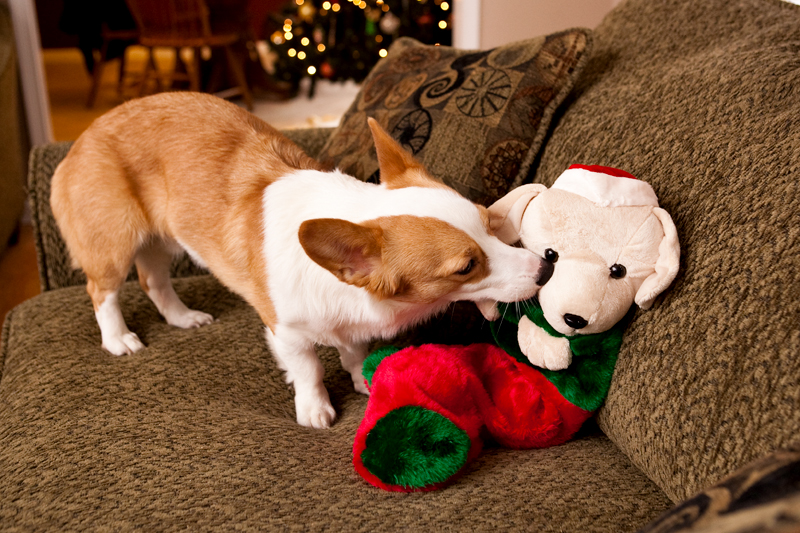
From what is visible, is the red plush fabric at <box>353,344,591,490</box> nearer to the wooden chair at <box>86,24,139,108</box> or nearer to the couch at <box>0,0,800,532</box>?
the couch at <box>0,0,800,532</box>

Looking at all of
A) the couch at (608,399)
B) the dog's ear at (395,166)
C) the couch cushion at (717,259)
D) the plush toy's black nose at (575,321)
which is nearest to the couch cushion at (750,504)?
the couch at (608,399)

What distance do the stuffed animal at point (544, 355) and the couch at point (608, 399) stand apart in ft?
0.13

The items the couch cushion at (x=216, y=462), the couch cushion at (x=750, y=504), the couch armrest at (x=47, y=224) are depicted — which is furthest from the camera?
the couch armrest at (x=47, y=224)

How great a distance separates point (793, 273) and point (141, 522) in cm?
99

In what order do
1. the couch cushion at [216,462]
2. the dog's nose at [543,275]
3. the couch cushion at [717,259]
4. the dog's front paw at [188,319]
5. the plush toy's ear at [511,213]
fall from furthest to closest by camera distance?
the dog's front paw at [188,319] → the plush toy's ear at [511,213] → the dog's nose at [543,275] → the couch cushion at [216,462] → the couch cushion at [717,259]

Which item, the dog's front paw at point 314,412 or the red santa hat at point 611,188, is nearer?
the red santa hat at point 611,188

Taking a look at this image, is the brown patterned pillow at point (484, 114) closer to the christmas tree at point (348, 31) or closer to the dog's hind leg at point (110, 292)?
the dog's hind leg at point (110, 292)

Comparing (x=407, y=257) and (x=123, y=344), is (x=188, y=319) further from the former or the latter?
(x=407, y=257)

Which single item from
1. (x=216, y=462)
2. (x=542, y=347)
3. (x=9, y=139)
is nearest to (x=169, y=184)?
(x=216, y=462)

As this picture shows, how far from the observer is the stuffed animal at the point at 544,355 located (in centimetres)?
95

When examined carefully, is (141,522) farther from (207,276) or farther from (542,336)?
(207,276)

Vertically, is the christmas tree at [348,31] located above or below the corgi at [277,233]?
above

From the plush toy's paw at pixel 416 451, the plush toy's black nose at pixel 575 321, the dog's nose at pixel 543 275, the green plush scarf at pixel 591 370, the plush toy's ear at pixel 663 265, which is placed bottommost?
the plush toy's paw at pixel 416 451

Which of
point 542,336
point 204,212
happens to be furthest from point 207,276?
point 542,336
